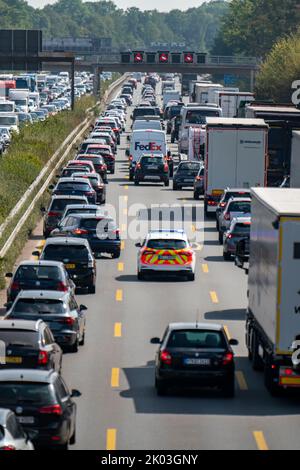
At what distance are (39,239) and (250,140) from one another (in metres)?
10.8

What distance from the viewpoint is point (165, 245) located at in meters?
45.8

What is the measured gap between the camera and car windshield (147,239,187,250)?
150 feet

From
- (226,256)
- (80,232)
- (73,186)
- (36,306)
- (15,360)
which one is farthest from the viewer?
(73,186)

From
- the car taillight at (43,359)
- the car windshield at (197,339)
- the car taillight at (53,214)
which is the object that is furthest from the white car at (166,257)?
the car taillight at (43,359)

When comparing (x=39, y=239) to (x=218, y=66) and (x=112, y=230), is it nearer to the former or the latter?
(x=112, y=230)

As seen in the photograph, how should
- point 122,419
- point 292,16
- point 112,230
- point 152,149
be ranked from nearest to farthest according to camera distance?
point 122,419 → point 112,230 → point 152,149 → point 292,16

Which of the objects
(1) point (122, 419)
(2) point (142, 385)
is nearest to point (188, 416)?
(1) point (122, 419)

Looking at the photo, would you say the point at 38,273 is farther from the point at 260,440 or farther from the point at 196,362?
the point at 260,440

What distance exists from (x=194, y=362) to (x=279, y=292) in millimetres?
2116

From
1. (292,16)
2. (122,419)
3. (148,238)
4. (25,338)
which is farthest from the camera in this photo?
(292,16)

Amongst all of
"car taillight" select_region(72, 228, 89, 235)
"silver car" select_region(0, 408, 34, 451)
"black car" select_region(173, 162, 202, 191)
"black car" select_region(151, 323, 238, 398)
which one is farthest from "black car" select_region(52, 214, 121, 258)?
"silver car" select_region(0, 408, 34, 451)

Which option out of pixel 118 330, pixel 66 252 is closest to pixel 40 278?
pixel 118 330

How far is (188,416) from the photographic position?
27609 millimetres

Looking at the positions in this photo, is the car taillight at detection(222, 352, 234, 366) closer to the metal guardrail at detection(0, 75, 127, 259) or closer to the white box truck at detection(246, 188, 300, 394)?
the white box truck at detection(246, 188, 300, 394)
